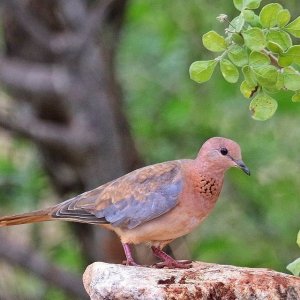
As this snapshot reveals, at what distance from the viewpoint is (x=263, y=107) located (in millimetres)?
3746

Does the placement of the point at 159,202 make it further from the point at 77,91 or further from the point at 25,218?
the point at 77,91

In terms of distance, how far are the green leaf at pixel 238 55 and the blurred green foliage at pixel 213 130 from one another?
522cm

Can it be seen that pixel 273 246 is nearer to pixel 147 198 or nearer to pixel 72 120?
pixel 72 120

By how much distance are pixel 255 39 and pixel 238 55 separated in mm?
130

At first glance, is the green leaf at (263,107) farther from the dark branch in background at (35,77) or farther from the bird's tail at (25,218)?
the dark branch in background at (35,77)

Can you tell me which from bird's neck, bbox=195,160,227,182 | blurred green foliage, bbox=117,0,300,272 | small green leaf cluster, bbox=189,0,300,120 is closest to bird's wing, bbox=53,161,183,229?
bird's neck, bbox=195,160,227,182

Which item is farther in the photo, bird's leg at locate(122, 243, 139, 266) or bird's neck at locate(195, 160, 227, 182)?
bird's neck at locate(195, 160, 227, 182)

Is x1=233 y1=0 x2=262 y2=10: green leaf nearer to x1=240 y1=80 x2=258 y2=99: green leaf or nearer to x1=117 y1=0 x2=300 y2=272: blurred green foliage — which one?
x1=240 y1=80 x2=258 y2=99: green leaf

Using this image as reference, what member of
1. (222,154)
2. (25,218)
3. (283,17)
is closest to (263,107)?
(283,17)

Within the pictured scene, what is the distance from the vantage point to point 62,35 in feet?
30.0

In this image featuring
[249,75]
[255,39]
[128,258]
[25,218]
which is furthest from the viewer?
[25,218]

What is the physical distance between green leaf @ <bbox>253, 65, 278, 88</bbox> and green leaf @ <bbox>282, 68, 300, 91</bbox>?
0.04 metres

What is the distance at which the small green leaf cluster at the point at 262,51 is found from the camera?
3.60 m

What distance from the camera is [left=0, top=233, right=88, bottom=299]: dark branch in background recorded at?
925cm
